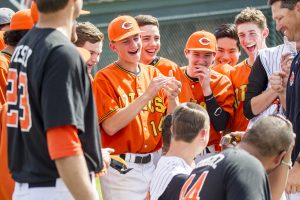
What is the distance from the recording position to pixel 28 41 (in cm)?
319

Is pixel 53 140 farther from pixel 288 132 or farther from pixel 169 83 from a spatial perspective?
pixel 169 83

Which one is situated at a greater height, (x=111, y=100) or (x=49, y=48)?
(x=49, y=48)

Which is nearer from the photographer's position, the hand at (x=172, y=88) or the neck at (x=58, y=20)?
the neck at (x=58, y=20)

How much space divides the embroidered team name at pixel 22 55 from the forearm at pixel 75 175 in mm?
474

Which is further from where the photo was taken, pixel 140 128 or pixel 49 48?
pixel 140 128

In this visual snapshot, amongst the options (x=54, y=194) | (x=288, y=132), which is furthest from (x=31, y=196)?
(x=288, y=132)

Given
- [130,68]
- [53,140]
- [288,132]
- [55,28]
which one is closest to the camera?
[53,140]

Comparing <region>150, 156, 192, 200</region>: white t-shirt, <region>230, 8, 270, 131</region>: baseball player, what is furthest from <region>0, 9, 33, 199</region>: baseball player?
<region>230, 8, 270, 131</region>: baseball player

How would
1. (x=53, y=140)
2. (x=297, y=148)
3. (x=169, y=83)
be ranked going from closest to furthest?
1. (x=53, y=140)
2. (x=297, y=148)
3. (x=169, y=83)

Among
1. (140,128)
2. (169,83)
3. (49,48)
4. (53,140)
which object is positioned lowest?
(140,128)

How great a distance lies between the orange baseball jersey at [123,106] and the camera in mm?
5629

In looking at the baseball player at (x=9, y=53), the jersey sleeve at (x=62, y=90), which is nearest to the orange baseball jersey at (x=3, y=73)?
the baseball player at (x=9, y=53)

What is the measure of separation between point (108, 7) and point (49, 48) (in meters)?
7.72

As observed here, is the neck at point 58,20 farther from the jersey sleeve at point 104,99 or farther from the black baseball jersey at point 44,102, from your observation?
the jersey sleeve at point 104,99
